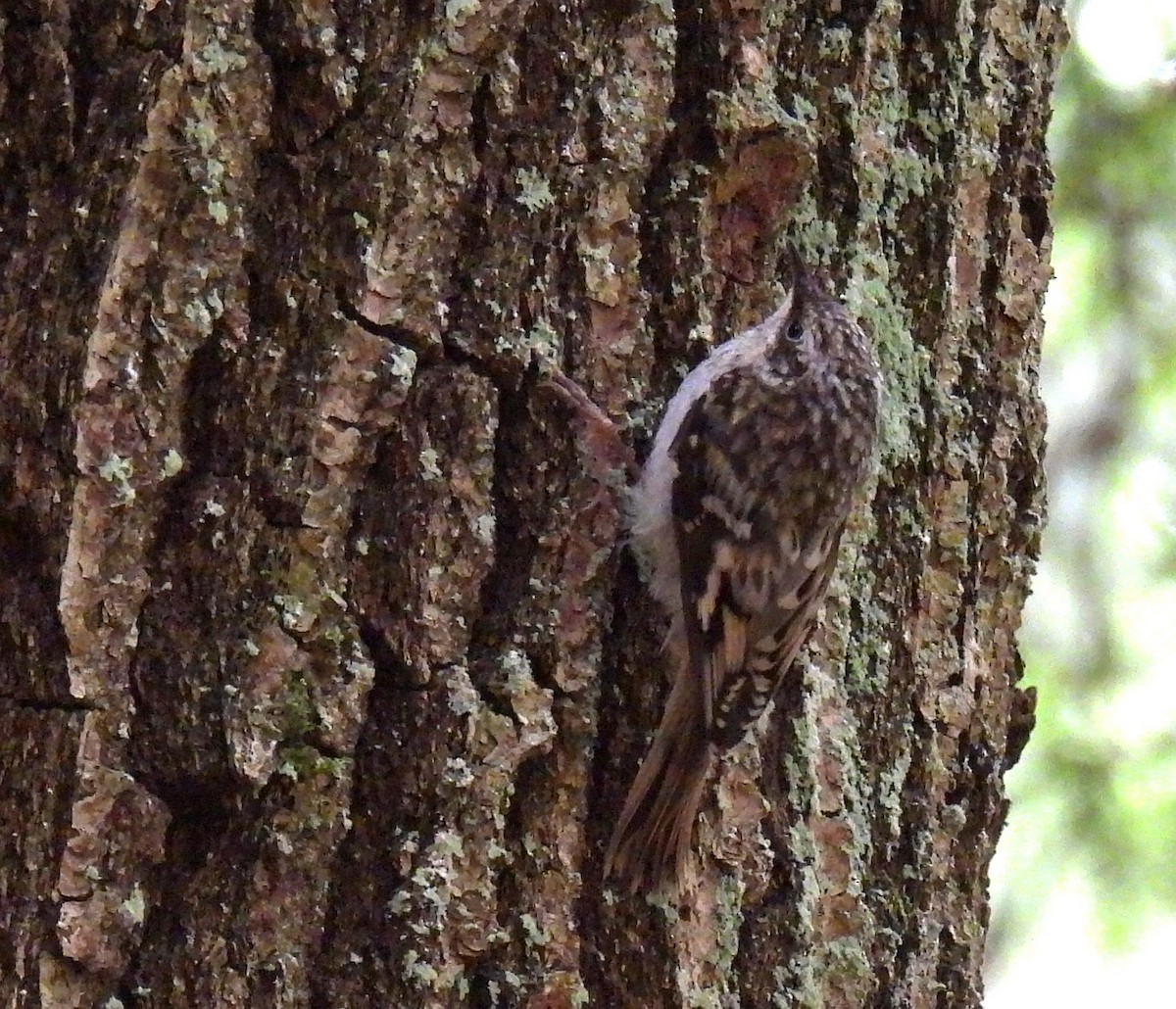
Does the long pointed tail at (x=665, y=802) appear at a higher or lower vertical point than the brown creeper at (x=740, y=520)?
lower

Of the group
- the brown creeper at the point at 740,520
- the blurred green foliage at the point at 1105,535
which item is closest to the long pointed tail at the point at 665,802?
the brown creeper at the point at 740,520

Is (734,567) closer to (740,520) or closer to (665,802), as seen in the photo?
(740,520)

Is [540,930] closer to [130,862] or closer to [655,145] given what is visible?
[130,862]

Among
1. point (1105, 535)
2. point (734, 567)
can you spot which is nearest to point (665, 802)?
point (734, 567)

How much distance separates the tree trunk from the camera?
5.16 ft

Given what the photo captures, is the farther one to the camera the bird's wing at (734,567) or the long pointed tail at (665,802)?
the bird's wing at (734,567)

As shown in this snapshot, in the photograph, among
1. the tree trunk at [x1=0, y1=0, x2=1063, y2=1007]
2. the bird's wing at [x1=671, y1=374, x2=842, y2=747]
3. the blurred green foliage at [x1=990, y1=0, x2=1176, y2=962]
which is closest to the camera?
the tree trunk at [x1=0, y1=0, x2=1063, y2=1007]

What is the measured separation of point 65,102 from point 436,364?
48 cm

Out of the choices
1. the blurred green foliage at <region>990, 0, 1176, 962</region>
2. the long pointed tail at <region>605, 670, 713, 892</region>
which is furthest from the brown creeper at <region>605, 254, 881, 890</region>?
the blurred green foliage at <region>990, 0, 1176, 962</region>

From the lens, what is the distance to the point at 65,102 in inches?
63.3

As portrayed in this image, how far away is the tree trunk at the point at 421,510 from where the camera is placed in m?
1.57

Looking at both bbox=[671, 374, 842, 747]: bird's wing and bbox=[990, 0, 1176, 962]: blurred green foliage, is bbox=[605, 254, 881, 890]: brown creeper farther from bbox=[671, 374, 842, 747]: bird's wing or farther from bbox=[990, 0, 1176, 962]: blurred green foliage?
bbox=[990, 0, 1176, 962]: blurred green foliage

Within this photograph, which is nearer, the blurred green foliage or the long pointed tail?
the long pointed tail

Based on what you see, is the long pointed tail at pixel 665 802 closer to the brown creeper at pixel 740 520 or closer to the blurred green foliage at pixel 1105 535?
the brown creeper at pixel 740 520
